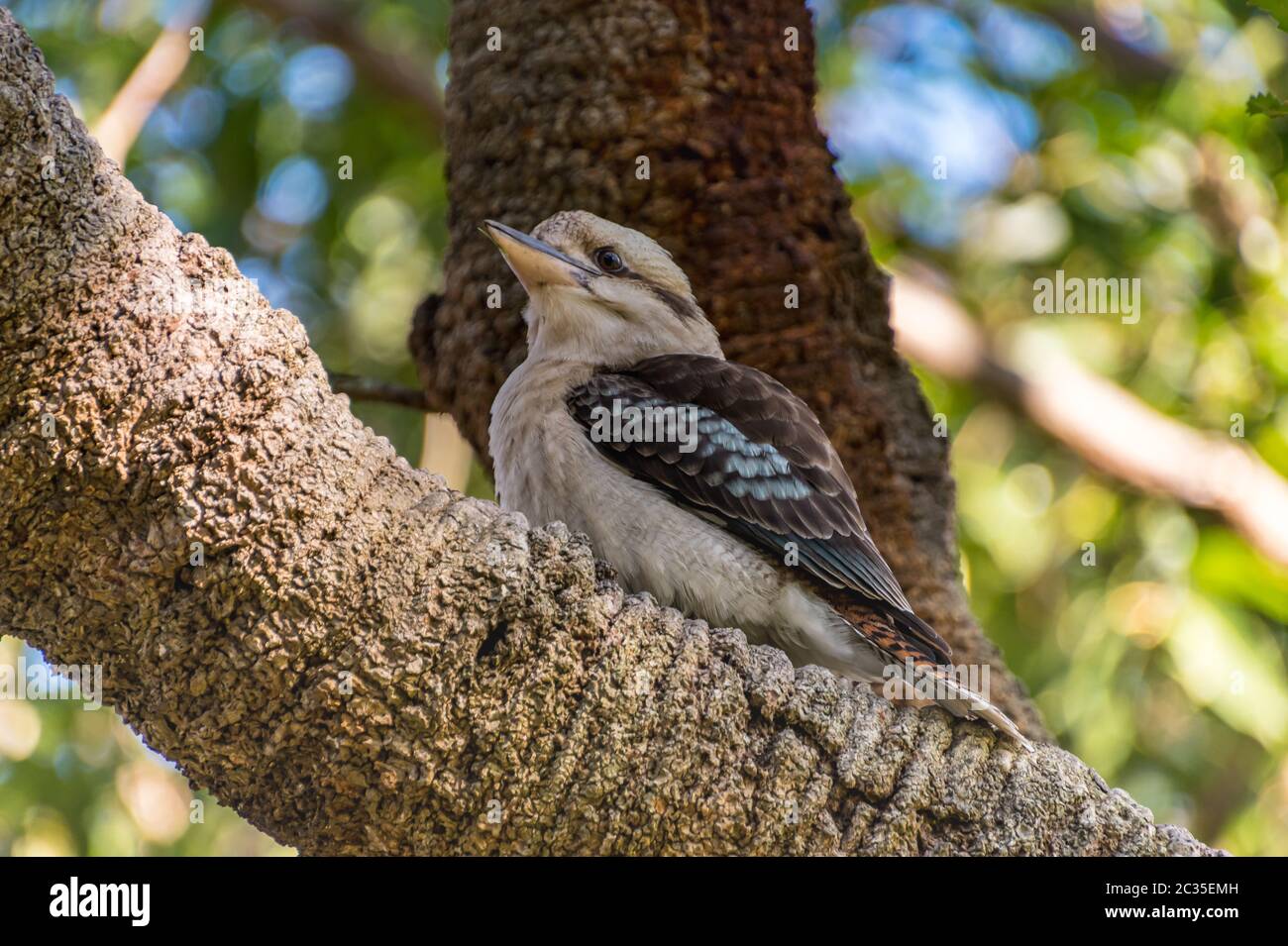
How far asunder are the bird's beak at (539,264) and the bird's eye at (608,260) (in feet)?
0.19

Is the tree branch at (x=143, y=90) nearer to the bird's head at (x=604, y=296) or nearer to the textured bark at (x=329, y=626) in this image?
the bird's head at (x=604, y=296)

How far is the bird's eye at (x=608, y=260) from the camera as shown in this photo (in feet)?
17.3

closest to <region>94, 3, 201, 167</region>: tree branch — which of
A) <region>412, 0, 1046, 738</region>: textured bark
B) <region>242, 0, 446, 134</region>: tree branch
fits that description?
<region>242, 0, 446, 134</region>: tree branch

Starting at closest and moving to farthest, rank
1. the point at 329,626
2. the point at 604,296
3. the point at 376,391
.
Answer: the point at 329,626
the point at 604,296
the point at 376,391

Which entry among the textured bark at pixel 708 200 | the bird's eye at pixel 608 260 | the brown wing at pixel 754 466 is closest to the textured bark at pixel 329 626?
the brown wing at pixel 754 466

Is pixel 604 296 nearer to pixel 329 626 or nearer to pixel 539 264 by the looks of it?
pixel 539 264

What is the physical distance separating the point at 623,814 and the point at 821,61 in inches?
261

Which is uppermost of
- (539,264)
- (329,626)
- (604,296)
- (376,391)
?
(539,264)

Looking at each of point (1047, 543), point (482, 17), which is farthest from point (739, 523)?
point (1047, 543)

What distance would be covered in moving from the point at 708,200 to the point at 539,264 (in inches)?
30.3

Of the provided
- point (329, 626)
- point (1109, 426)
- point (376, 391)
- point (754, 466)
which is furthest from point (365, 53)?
point (329, 626)

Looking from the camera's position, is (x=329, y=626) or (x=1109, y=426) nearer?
(x=329, y=626)

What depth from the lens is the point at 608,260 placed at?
528 cm

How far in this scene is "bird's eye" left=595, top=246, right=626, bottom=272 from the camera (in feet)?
17.3
